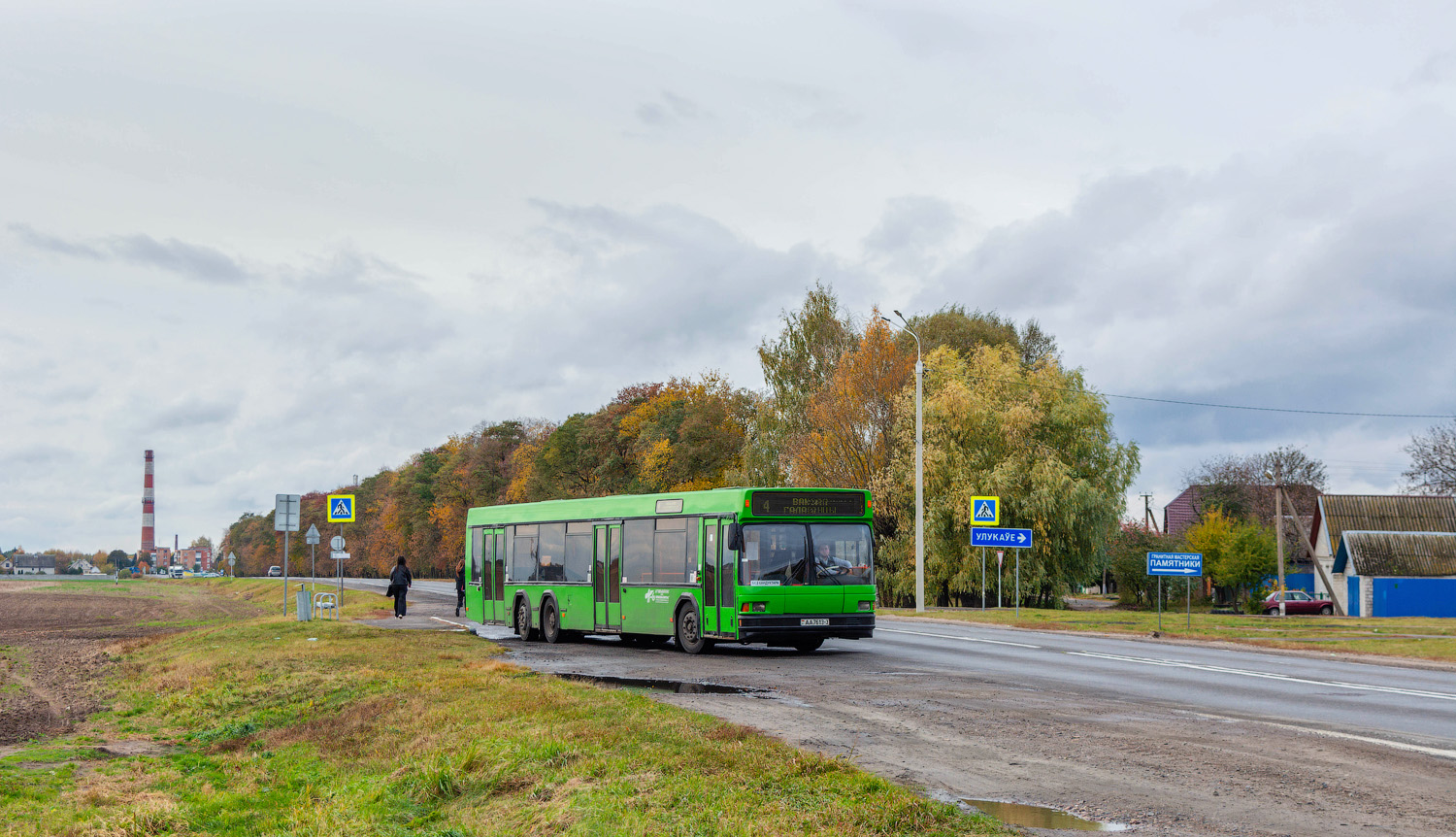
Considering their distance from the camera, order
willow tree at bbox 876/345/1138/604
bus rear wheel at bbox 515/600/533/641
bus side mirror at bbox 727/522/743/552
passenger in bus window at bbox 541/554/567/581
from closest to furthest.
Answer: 1. bus side mirror at bbox 727/522/743/552
2. passenger in bus window at bbox 541/554/567/581
3. bus rear wheel at bbox 515/600/533/641
4. willow tree at bbox 876/345/1138/604

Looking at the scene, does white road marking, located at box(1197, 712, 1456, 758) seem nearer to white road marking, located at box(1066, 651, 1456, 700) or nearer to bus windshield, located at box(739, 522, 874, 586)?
white road marking, located at box(1066, 651, 1456, 700)

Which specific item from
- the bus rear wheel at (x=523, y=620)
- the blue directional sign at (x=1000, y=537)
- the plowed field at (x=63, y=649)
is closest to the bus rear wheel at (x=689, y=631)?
the bus rear wheel at (x=523, y=620)

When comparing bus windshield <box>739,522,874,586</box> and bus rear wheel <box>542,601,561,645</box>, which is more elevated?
bus windshield <box>739,522,874,586</box>

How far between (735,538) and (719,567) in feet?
2.22

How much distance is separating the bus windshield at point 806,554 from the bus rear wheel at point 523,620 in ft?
25.0

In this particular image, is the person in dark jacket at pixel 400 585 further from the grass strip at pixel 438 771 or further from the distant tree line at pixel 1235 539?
the distant tree line at pixel 1235 539

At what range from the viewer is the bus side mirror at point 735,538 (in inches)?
774

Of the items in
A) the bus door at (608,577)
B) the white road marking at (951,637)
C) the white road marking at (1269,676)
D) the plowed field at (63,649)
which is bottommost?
the plowed field at (63,649)

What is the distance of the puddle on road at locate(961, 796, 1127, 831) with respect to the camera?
7090 mm

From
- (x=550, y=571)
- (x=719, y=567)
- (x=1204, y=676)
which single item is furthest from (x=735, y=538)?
(x=1204, y=676)

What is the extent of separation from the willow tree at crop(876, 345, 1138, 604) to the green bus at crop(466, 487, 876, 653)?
2199 centimetres

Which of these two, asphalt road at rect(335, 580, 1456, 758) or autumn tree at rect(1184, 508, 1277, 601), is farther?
autumn tree at rect(1184, 508, 1277, 601)

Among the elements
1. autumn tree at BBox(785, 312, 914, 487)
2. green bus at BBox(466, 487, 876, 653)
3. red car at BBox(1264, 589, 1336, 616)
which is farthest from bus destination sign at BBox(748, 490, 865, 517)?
red car at BBox(1264, 589, 1336, 616)

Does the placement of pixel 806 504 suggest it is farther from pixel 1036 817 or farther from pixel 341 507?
pixel 341 507
